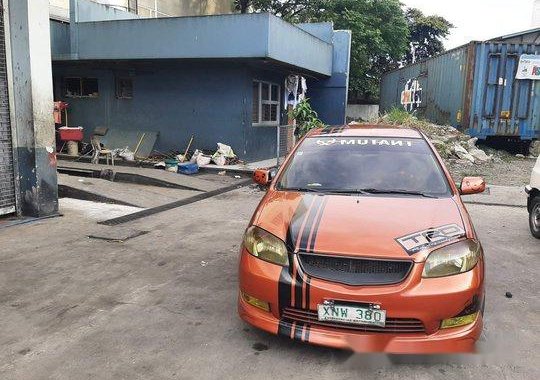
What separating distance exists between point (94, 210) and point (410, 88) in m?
16.4

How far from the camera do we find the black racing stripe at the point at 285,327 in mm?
3122

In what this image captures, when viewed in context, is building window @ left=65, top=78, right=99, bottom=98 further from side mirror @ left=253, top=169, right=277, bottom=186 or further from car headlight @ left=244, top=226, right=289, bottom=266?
car headlight @ left=244, top=226, right=289, bottom=266

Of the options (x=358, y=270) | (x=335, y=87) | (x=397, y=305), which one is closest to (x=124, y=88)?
(x=335, y=87)

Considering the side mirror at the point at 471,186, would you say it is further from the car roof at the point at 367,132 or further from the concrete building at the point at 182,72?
the concrete building at the point at 182,72

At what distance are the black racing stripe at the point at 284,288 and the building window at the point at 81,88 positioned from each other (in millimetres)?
12760

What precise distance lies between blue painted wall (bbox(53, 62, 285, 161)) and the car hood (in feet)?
30.2

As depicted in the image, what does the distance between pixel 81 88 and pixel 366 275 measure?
13.6 m

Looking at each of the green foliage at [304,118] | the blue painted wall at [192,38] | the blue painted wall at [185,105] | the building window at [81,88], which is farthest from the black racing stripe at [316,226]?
the building window at [81,88]

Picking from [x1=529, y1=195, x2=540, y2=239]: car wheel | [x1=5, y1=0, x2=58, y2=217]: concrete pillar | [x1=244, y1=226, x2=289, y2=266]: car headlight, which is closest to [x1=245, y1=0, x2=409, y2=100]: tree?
[x1=529, y1=195, x2=540, y2=239]: car wheel

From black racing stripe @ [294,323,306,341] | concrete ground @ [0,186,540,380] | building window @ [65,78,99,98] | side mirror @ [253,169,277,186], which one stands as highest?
building window @ [65,78,99,98]

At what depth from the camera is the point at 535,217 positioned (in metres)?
6.65

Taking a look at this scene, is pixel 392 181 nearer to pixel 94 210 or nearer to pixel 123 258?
pixel 123 258

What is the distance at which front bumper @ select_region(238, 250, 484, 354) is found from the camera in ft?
9.54

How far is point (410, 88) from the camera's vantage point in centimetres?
2075
